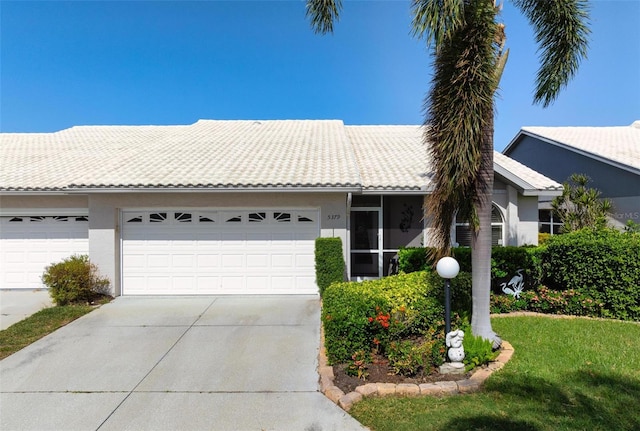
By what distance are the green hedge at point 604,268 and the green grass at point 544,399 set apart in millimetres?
1487

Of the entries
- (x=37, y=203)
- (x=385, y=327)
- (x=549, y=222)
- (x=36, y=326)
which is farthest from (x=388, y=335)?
(x=549, y=222)

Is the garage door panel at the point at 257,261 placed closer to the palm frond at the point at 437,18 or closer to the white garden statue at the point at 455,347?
the white garden statue at the point at 455,347

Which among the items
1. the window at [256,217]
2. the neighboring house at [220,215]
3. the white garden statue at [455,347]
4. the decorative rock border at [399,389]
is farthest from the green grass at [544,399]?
the window at [256,217]

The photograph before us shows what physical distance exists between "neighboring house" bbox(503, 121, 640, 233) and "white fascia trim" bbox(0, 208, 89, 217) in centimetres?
1690

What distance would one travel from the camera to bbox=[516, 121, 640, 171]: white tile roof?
42.2ft

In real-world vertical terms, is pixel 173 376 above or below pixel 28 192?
below

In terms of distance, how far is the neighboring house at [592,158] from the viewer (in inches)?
484

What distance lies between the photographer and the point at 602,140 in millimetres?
15422

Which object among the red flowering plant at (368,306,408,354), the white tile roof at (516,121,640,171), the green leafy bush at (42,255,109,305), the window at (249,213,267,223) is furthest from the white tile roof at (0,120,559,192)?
the white tile roof at (516,121,640,171)

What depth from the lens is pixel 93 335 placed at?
20.7 feet

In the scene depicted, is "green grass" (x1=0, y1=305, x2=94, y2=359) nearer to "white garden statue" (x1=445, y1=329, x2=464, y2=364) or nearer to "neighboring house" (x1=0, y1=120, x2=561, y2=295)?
"neighboring house" (x1=0, y1=120, x2=561, y2=295)

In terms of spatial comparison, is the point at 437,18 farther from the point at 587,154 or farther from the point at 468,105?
the point at 587,154

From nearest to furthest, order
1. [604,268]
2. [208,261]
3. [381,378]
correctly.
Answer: [381,378] → [604,268] → [208,261]

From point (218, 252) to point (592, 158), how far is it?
1526 cm
